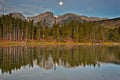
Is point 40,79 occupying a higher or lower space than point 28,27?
lower

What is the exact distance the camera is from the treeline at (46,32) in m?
144

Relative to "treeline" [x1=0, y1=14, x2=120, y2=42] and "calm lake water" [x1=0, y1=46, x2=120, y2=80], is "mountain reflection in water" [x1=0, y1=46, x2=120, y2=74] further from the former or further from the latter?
"treeline" [x1=0, y1=14, x2=120, y2=42]

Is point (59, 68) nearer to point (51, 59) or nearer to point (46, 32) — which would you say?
point (51, 59)

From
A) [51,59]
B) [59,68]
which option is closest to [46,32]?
[51,59]

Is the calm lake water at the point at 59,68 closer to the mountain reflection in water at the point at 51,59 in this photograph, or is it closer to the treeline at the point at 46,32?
the mountain reflection in water at the point at 51,59

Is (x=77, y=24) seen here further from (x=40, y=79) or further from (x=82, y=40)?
(x=40, y=79)

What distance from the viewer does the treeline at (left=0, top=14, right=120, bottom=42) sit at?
144 metres

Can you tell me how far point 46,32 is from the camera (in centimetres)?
16375

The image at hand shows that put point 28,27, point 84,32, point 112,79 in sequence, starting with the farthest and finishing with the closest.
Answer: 1. point 84,32
2. point 28,27
3. point 112,79

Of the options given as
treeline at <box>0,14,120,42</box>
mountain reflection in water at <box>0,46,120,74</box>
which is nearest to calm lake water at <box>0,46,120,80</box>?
mountain reflection in water at <box>0,46,120,74</box>

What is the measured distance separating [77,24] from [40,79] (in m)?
149

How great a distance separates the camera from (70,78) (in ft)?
84.9

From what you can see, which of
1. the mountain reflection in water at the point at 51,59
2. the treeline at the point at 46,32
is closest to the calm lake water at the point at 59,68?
the mountain reflection in water at the point at 51,59

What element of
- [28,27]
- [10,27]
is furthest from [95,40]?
[10,27]
